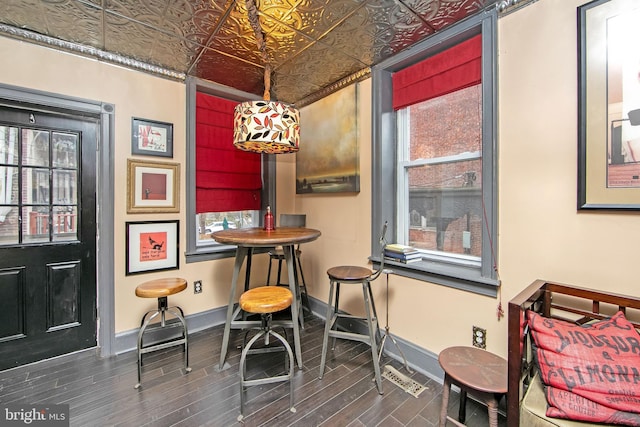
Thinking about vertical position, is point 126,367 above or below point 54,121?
below

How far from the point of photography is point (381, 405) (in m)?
1.72

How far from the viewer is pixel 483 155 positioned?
179cm

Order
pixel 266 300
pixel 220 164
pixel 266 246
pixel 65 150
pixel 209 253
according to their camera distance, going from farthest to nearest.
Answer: pixel 220 164 → pixel 209 253 → pixel 65 150 → pixel 266 246 → pixel 266 300

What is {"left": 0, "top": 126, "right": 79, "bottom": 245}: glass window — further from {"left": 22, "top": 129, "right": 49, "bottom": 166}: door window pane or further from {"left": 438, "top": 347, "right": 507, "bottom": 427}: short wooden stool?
{"left": 438, "top": 347, "right": 507, "bottom": 427}: short wooden stool

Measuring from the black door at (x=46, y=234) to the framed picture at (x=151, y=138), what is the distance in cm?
30

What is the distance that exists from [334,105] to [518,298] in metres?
2.36

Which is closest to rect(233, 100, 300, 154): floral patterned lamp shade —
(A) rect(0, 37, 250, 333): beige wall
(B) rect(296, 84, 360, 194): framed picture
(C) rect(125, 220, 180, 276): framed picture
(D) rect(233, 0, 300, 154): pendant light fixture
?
(D) rect(233, 0, 300, 154): pendant light fixture

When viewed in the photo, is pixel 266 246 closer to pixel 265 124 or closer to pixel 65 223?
pixel 265 124

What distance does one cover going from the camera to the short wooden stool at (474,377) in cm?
125

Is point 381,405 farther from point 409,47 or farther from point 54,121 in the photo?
point 54,121

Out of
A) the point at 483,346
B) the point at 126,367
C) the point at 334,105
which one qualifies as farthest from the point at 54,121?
the point at 483,346

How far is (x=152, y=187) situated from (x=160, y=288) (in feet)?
3.25

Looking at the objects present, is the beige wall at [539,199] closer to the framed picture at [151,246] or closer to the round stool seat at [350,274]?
the round stool seat at [350,274]

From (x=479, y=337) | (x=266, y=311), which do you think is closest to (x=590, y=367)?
(x=479, y=337)
